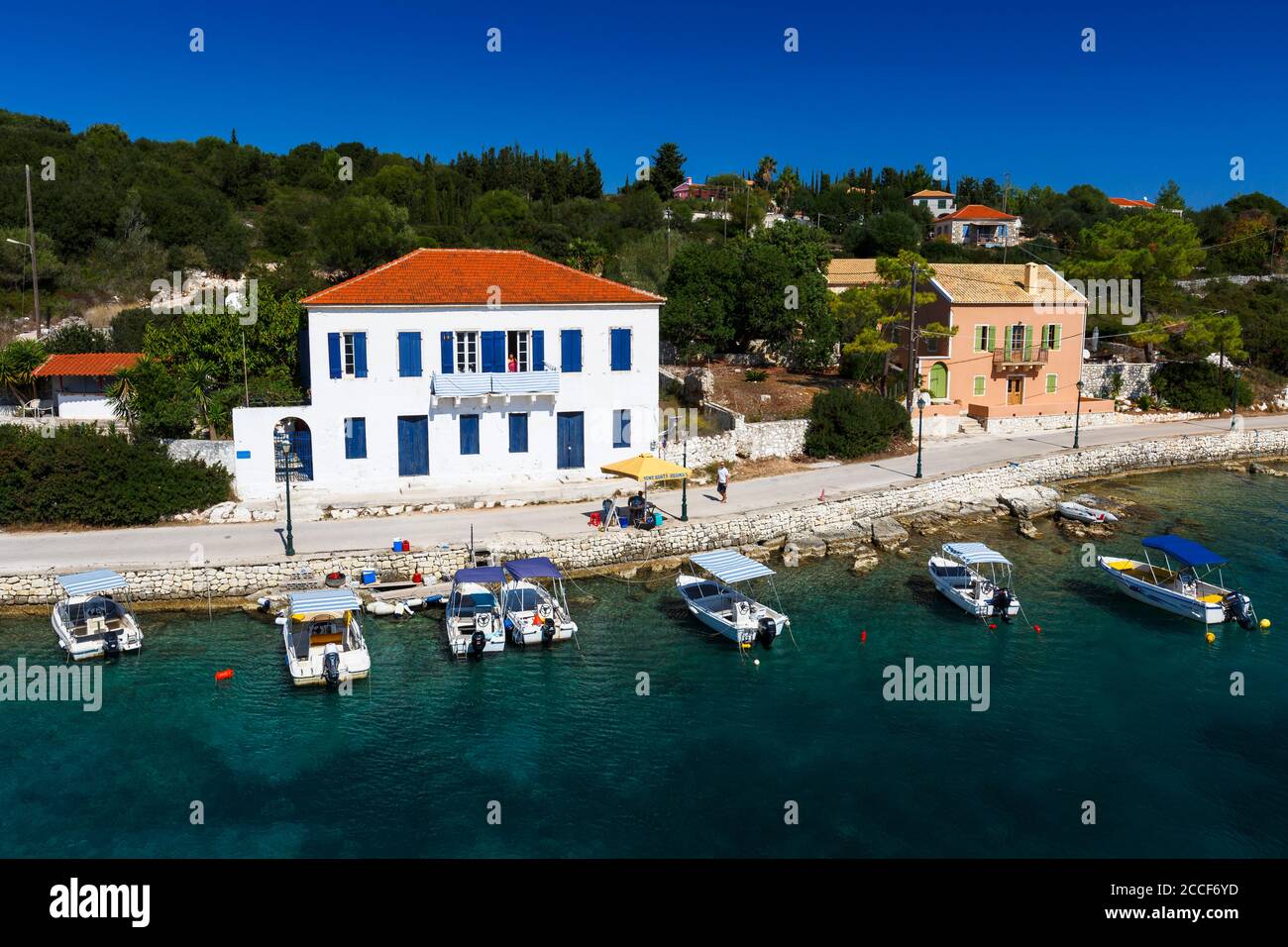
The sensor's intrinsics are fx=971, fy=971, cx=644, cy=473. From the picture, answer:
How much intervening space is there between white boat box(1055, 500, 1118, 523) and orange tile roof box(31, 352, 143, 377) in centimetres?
3598

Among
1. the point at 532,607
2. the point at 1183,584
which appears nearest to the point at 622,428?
the point at 532,607

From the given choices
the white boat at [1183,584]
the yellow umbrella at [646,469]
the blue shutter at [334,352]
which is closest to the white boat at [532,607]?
the yellow umbrella at [646,469]

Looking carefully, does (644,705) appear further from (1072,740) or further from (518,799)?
(1072,740)

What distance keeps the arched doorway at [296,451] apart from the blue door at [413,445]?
3100 millimetres

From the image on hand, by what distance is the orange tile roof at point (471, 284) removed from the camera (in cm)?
3425

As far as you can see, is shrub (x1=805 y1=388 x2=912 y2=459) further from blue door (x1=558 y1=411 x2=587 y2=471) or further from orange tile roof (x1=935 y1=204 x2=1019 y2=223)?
orange tile roof (x1=935 y1=204 x2=1019 y2=223)

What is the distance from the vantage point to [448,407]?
35000 millimetres

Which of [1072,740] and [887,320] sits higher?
[887,320]

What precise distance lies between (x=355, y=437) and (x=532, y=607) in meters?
11.9

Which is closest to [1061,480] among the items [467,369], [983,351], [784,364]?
[983,351]

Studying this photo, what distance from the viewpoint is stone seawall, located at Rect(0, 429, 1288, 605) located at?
89.5ft

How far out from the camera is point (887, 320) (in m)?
49.6
